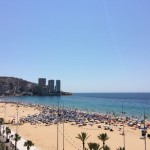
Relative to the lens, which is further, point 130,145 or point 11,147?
point 130,145

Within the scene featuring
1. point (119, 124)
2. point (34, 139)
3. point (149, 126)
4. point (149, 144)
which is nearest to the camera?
point (149, 144)

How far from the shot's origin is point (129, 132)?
189 ft

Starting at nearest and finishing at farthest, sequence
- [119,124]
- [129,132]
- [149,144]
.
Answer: [149,144] → [129,132] → [119,124]

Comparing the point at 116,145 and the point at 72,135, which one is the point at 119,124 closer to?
the point at 72,135

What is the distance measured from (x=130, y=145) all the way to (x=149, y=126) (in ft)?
67.7

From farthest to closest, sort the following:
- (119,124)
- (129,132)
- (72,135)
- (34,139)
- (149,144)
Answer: (119,124)
(129,132)
(72,135)
(34,139)
(149,144)

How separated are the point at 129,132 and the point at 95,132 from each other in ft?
22.0

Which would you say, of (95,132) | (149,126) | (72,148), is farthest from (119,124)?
(72,148)

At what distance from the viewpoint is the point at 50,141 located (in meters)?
47.7

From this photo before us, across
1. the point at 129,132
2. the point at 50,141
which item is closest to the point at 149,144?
the point at 129,132

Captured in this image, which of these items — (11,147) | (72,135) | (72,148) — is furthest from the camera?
(72,135)

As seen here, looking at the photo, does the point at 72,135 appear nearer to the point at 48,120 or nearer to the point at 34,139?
the point at 34,139

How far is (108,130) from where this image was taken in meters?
59.3

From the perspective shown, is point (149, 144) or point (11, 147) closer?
point (11, 147)
